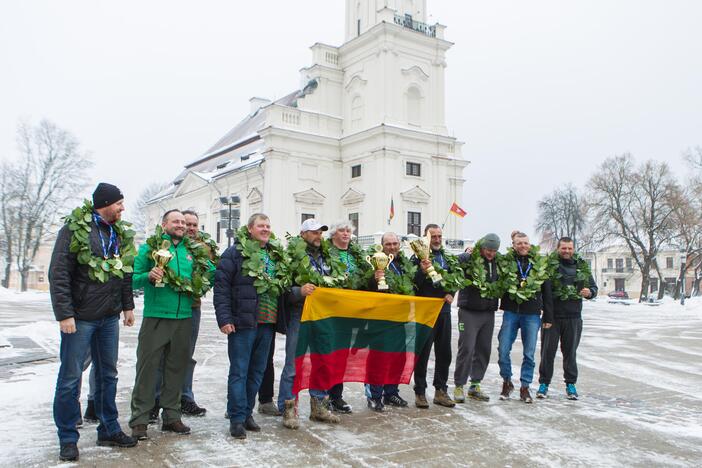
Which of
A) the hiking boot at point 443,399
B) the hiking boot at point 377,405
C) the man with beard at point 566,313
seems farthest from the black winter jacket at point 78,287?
the man with beard at point 566,313

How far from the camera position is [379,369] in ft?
23.1

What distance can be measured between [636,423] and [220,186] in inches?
1839

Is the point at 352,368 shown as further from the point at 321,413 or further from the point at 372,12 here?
the point at 372,12

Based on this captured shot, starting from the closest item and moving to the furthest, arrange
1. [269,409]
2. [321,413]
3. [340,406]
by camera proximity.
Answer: [321,413] → [269,409] → [340,406]

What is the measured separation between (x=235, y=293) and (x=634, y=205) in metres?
51.8

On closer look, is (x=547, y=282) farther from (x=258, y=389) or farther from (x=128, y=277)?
(x=128, y=277)

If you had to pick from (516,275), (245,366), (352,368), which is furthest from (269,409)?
(516,275)

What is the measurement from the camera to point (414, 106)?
42594 mm

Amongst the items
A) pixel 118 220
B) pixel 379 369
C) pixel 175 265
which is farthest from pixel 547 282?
pixel 118 220

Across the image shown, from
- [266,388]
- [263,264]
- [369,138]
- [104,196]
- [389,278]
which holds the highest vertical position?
[369,138]

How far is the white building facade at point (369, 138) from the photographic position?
40.2 metres

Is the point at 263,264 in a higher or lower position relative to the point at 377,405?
higher

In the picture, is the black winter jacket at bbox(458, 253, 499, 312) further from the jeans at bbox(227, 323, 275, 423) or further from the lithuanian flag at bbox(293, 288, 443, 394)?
the jeans at bbox(227, 323, 275, 423)

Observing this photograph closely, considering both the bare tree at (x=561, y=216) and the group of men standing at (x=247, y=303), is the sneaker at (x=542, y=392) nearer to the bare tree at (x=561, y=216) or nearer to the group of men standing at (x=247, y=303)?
the group of men standing at (x=247, y=303)
